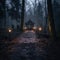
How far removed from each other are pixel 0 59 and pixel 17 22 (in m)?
30.0

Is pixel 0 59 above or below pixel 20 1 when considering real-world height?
below

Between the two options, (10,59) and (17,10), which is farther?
(17,10)

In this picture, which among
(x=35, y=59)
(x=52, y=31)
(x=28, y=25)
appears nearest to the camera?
(x=35, y=59)

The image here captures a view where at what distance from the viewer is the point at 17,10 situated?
Answer: 34625mm

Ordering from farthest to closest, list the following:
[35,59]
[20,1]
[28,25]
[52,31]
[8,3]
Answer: [28,25], [20,1], [8,3], [52,31], [35,59]

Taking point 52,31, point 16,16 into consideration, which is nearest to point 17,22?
point 16,16

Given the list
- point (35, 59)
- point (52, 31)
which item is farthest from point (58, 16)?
point (35, 59)

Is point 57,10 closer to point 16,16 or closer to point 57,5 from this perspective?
point 57,5

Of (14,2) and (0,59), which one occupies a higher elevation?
(14,2)

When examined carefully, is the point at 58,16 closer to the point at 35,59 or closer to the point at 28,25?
the point at 35,59

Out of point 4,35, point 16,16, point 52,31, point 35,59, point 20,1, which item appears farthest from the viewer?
point 16,16

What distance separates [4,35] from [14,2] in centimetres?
958

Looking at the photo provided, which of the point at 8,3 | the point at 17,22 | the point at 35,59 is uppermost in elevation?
the point at 8,3

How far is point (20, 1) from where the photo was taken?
3372cm
